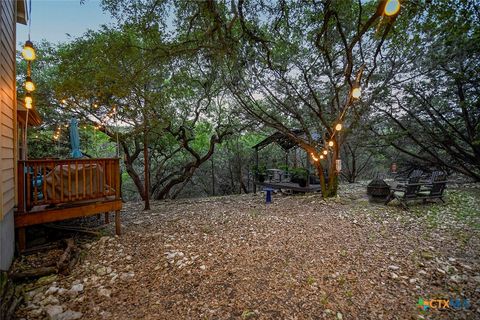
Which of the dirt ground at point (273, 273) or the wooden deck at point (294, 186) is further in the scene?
the wooden deck at point (294, 186)

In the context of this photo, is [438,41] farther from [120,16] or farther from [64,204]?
[64,204]

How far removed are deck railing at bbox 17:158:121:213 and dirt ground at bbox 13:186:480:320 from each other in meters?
0.93

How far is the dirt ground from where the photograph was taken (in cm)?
218

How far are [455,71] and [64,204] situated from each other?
525 inches

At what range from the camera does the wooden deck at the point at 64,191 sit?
3385mm

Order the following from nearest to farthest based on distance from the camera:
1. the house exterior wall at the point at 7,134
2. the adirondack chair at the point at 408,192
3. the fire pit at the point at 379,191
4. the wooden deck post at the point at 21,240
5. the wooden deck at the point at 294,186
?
the house exterior wall at the point at 7,134
the wooden deck post at the point at 21,240
the adirondack chair at the point at 408,192
the fire pit at the point at 379,191
the wooden deck at the point at 294,186

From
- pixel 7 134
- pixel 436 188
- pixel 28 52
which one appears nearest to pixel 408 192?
pixel 436 188

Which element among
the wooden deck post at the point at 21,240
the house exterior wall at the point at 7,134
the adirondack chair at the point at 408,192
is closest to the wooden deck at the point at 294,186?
the adirondack chair at the point at 408,192

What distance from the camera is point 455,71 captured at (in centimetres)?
816

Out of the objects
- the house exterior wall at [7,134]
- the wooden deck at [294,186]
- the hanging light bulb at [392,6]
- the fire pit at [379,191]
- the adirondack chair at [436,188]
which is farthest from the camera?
the wooden deck at [294,186]

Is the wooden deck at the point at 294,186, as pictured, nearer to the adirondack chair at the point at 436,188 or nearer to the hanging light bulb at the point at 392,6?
the adirondack chair at the point at 436,188

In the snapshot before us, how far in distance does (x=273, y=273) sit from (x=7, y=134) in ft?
14.5

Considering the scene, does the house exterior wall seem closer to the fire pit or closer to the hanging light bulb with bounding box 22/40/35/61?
the hanging light bulb with bounding box 22/40/35/61

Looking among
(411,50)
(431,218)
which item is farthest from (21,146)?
(411,50)
